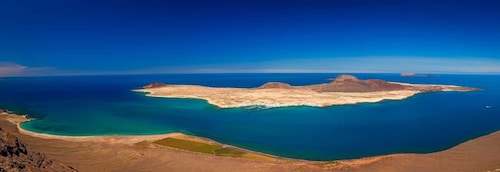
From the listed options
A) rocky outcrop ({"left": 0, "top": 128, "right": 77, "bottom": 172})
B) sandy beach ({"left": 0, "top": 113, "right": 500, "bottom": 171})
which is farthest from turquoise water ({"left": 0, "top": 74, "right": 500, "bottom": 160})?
rocky outcrop ({"left": 0, "top": 128, "right": 77, "bottom": 172})

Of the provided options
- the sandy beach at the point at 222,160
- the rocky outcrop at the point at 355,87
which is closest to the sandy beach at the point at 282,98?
the rocky outcrop at the point at 355,87

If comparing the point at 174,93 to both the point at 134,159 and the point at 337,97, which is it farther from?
the point at 134,159

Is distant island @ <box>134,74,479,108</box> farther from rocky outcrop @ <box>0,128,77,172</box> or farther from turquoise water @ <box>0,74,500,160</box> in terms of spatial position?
rocky outcrop @ <box>0,128,77,172</box>

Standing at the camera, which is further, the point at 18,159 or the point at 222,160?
the point at 222,160

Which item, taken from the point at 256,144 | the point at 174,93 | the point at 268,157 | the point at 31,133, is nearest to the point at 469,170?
the point at 268,157

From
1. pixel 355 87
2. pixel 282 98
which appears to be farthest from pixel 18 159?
pixel 355 87

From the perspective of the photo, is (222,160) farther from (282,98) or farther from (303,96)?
(303,96)

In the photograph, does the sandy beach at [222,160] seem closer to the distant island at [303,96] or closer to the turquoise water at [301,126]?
the turquoise water at [301,126]
